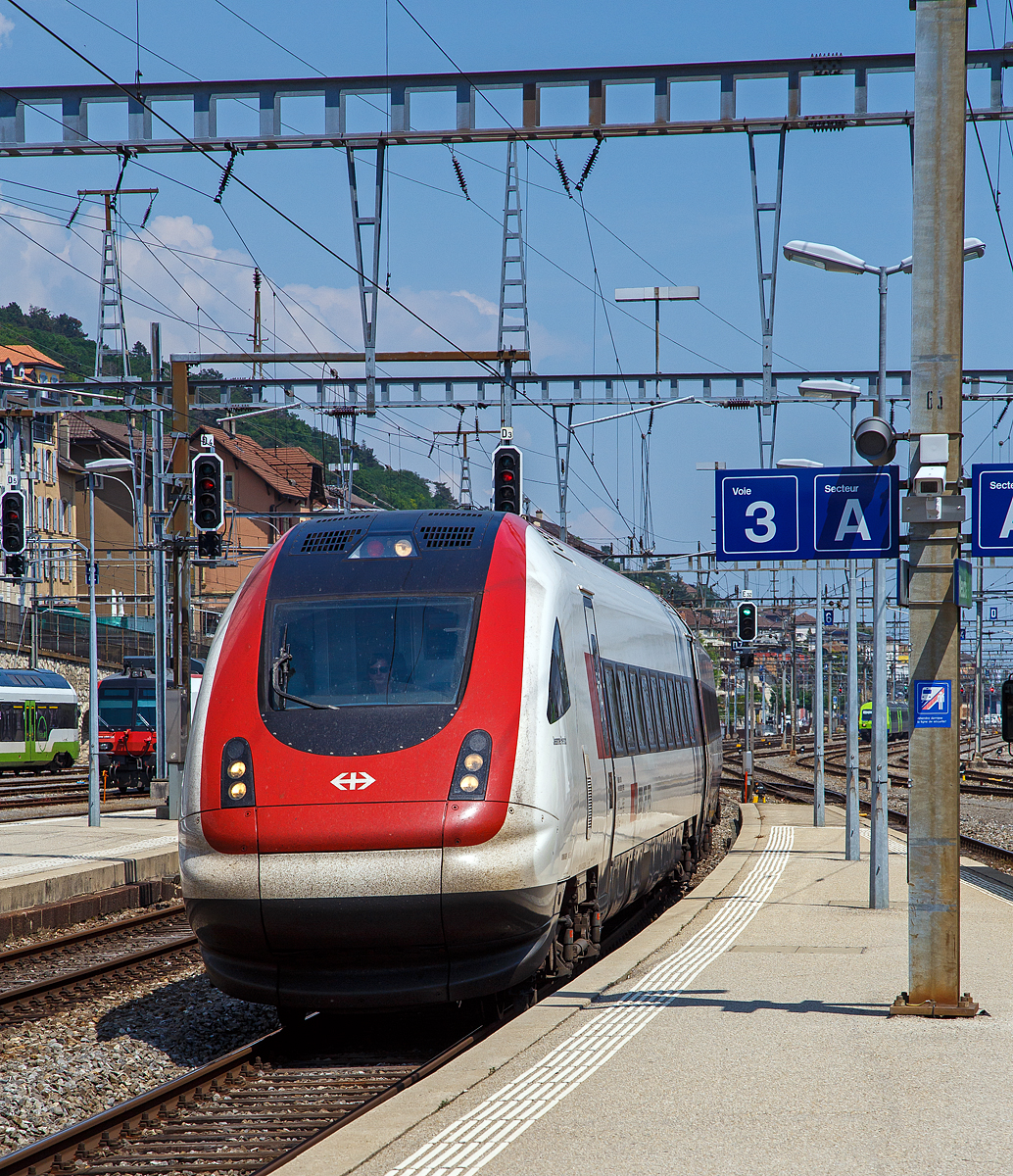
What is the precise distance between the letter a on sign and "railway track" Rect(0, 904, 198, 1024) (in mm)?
6283

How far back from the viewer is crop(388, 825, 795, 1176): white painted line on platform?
5328mm

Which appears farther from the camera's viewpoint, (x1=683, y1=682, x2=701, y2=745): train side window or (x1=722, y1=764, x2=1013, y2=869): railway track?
(x1=722, y1=764, x2=1013, y2=869): railway track

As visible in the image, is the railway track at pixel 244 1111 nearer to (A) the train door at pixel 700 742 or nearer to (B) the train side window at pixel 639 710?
(B) the train side window at pixel 639 710

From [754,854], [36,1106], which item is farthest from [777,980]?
[754,854]

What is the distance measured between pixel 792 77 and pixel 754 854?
11.2m

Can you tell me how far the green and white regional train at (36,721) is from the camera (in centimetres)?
4228

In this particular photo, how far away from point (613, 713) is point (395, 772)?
361 cm

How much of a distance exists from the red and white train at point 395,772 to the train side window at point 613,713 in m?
0.96

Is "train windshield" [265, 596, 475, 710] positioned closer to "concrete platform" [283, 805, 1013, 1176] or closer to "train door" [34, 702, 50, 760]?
"concrete platform" [283, 805, 1013, 1176]

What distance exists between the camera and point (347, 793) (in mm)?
7625

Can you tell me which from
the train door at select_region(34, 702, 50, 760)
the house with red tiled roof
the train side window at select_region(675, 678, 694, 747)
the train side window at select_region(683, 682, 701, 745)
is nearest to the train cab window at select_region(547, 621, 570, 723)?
the train side window at select_region(675, 678, 694, 747)

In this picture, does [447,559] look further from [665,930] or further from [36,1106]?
[665,930]

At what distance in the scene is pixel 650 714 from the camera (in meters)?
13.4

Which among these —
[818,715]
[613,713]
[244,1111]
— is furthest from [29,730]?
[244,1111]
